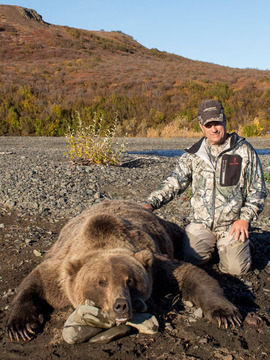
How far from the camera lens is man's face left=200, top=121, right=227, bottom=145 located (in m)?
4.61

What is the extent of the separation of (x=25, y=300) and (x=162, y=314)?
1.21 m

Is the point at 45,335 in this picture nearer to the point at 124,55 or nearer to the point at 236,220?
the point at 236,220

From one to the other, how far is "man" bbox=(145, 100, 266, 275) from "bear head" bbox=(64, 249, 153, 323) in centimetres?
137

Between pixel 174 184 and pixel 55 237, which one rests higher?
pixel 174 184

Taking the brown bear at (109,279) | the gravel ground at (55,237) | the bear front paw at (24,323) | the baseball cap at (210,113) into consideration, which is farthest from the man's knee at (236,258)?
the bear front paw at (24,323)

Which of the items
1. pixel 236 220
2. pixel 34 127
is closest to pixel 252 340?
pixel 236 220

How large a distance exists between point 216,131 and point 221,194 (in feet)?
2.43

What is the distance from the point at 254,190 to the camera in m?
4.56

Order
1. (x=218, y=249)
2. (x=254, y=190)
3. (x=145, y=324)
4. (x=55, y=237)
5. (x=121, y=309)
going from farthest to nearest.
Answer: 1. (x=55, y=237)
2. (x=218, y=249)
3. (x=254, y=190)
4. (x=145, y=324)
5. (x=121, y=309)

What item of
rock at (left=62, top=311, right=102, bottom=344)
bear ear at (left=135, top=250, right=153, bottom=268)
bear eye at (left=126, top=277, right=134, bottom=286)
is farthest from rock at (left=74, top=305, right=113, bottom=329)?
bear ear at (left=135, top=250, right=153, bottom=268)

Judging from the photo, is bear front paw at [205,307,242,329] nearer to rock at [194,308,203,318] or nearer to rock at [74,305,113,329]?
rock at [194,308,203,318]

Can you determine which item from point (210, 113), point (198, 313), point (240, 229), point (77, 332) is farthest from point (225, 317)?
point (210, 113)

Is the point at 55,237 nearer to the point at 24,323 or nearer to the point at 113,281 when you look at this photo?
the point at 24,323

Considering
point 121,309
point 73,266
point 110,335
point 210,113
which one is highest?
point 210,113
